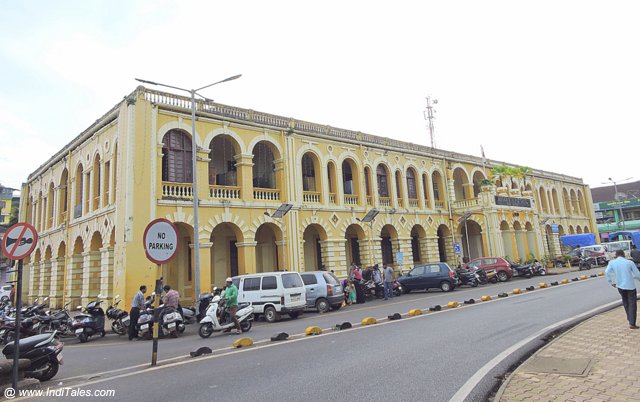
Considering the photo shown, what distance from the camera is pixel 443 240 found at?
108 ft

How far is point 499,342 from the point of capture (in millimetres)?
7914

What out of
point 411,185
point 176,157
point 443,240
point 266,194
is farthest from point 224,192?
point 443,240

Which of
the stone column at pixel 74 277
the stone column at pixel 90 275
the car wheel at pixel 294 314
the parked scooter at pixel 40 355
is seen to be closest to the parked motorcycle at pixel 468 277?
the car wheel at pixel 294 314

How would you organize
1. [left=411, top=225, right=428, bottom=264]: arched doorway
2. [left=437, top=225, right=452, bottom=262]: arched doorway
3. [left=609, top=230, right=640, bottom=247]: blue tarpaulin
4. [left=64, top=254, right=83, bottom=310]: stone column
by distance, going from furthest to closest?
[left=609, top=230, right=640, bottom=247]: blue tarpaulin, [left=437, top=225, right=452, bottom=262]: arched doorway, [left=411, top=225, right=428, bottom=264]: arched doorway, [left=64, top=254, right=83, bottom=310]: stone column

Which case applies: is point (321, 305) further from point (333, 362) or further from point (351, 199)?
point (351, 199)

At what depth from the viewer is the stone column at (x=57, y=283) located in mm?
23505

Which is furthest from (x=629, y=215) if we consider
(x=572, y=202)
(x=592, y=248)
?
(x=592, y=248)

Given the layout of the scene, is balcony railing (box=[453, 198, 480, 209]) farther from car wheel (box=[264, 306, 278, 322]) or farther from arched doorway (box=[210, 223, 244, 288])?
car wheel (box=[264, 306, 278, 322])

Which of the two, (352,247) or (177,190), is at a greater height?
(177,190)

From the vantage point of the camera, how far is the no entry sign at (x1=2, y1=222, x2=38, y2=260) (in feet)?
19.9

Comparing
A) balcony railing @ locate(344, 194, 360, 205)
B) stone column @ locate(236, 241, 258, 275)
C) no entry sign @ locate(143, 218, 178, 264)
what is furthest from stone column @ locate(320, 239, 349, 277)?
no entry sign @ locate(143, 218, 178, 264)

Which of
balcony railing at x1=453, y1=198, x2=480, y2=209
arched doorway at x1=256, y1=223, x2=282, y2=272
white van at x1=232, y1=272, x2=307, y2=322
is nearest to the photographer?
white van at x1=232, y1=272, x2=307, y2=322

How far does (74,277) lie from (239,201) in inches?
401

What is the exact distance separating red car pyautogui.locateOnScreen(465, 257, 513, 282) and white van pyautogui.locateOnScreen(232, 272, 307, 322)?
13876 millimetres
